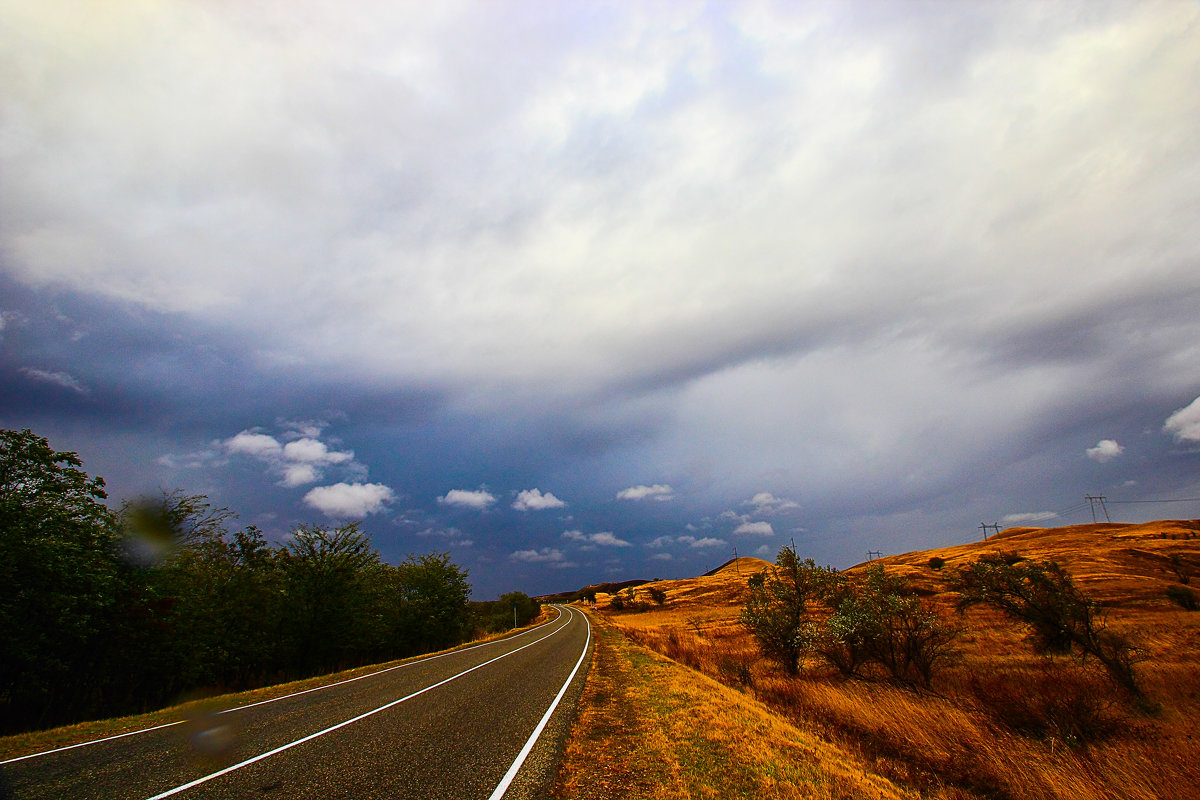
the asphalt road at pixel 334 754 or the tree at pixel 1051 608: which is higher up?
the asphalt road at pixel 334 754

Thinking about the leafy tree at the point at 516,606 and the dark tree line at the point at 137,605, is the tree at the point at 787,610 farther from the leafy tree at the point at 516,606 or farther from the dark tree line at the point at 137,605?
the leafy tree at the point at 516,606

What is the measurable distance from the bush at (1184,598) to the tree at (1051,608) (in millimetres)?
26904

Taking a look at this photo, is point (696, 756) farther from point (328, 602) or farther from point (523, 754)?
point (328, 602)

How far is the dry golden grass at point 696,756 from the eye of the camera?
6.45 m

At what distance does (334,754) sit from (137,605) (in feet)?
54.8

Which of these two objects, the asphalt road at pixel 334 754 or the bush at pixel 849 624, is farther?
the bush at pixel 849 624

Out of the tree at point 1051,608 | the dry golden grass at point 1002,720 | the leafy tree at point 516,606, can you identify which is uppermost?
the tree at point 1051,608

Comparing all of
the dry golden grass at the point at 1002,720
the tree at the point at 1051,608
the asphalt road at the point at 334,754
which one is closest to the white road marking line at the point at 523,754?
the asphalt road at the point at 334,754

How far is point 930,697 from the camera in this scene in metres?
15.6

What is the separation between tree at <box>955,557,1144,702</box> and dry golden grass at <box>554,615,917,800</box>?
12.8m

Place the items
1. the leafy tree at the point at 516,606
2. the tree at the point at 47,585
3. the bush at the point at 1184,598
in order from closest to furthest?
1. the tree at the point at 47,585
2. the bush at the point at 1184,598
3. the leafy tree at the point at 516,606

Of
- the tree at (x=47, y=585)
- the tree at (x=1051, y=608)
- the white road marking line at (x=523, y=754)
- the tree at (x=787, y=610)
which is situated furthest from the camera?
the tree at (x=787, y=610)

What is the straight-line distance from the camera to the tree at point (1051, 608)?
15.7m

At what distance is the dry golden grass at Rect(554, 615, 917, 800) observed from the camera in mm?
6449
